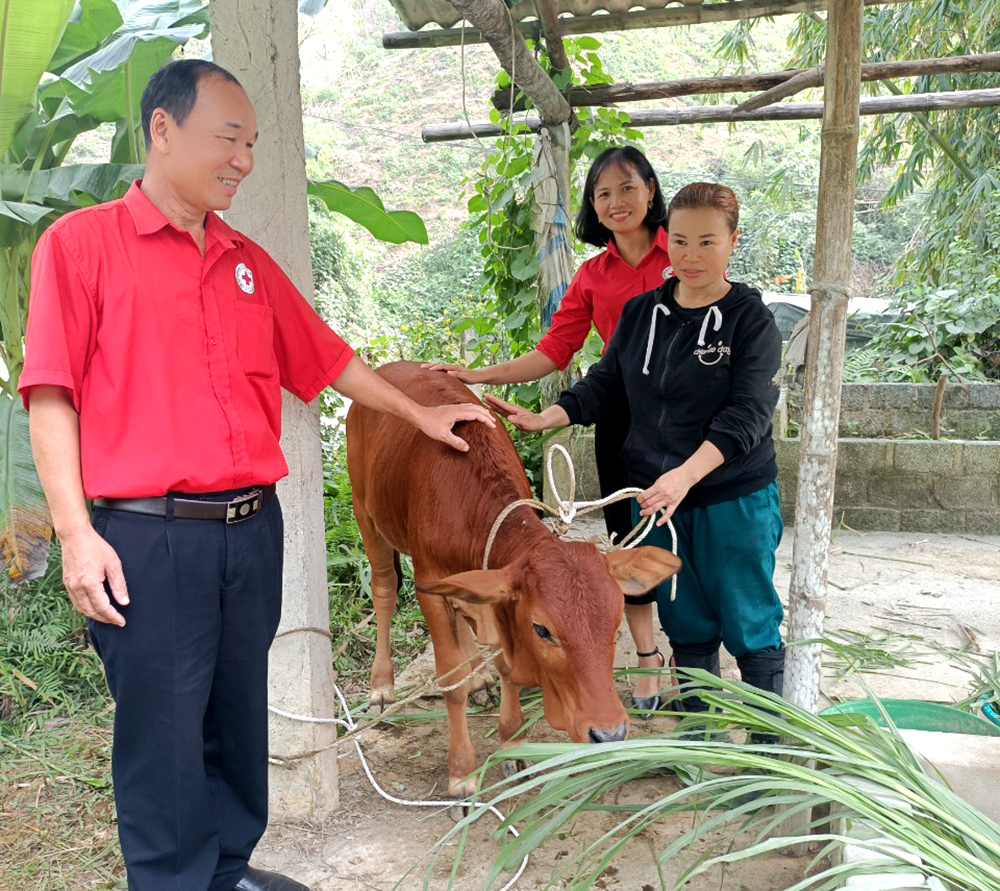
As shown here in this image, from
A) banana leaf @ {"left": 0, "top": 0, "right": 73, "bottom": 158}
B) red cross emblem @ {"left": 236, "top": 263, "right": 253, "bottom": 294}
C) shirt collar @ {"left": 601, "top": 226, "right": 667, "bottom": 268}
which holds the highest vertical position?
banana leaf @ {"left": 0, "top": 0, "right": 73, "bottom": 158}

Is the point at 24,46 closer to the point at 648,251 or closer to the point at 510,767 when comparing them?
the point at 648,251

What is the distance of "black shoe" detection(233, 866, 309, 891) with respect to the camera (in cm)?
284

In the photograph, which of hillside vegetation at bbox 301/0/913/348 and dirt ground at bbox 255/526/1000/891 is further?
hillside vegetation at bbox 301/0/913/348

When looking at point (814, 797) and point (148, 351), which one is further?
point (148, 351)

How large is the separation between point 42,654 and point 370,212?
263 cm

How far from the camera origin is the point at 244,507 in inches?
101

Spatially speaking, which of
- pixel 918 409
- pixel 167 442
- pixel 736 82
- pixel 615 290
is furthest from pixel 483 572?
pixel 918 409

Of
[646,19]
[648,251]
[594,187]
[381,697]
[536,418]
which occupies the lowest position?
[381,697]

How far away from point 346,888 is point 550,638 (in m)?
1.12

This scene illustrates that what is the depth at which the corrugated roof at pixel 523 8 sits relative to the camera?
5.46m

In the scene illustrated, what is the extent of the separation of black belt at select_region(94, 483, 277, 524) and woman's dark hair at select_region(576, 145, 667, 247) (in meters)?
2.20

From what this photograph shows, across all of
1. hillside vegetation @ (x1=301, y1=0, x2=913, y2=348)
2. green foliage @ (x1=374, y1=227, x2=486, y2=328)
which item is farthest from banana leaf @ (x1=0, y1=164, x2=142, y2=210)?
green foliage @ (x1=374, y1=227, x2=486, y2=328)

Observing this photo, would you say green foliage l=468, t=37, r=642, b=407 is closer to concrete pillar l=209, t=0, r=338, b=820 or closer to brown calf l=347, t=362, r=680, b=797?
brown calf l=347, t=362, r=680, b=797

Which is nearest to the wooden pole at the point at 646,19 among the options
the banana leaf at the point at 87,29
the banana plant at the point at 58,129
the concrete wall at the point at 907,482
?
the banana plant at the point at 58,129
